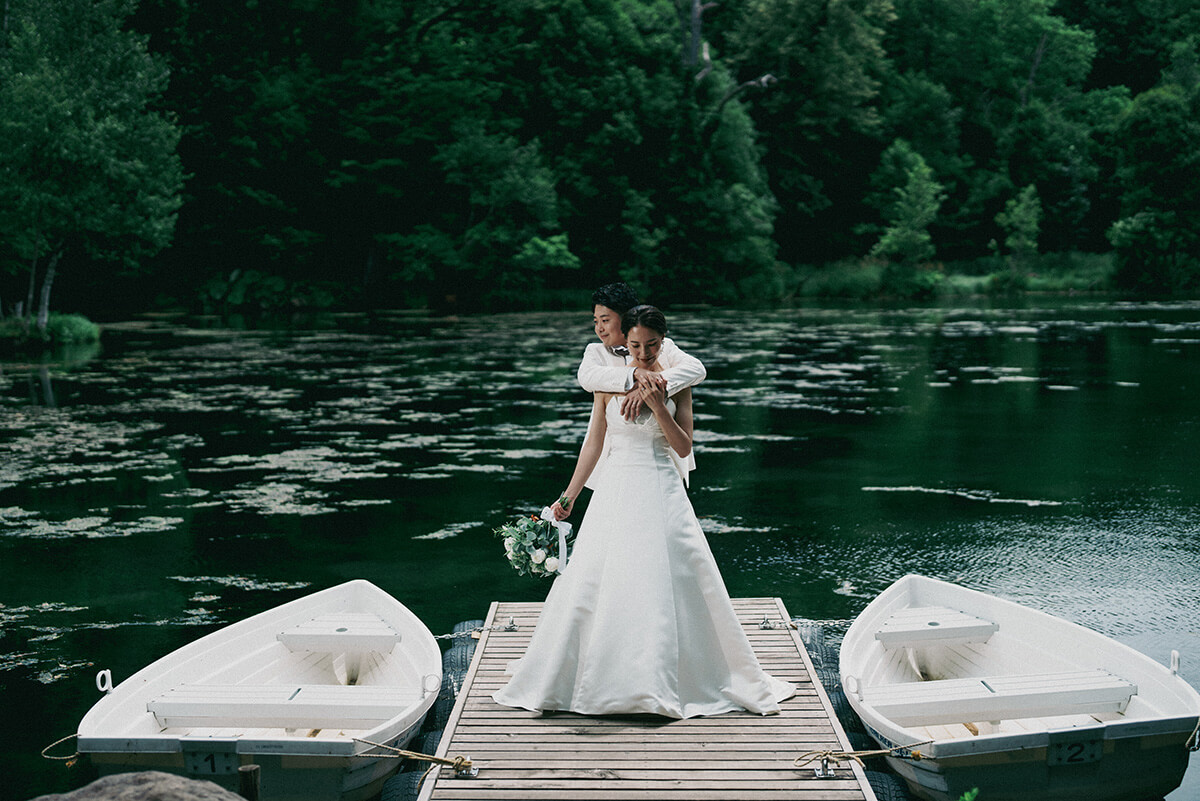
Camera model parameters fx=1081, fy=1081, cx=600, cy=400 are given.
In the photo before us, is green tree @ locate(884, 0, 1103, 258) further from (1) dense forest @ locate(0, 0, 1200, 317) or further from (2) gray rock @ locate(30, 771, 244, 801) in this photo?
(2) gray rock @ locate(30, 771, 244, 801)

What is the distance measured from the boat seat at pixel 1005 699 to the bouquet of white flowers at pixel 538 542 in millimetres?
1751

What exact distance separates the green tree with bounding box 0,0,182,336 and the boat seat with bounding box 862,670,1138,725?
29.9 meters

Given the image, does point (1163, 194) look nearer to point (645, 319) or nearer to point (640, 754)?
point (645, 319)

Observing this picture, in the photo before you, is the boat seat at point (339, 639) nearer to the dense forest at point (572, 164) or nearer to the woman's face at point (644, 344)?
the woman's face at point (644, 344)

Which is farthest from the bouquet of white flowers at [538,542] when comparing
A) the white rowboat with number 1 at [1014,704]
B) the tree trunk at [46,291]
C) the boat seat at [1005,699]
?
the tree trunk at [46,291]

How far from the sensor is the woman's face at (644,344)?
5.14 meters

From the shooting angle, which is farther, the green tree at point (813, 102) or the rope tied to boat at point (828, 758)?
the green tree at point (813, 102)

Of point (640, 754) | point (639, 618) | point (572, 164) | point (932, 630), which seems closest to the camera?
point (640, 754)

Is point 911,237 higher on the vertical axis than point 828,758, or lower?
higher

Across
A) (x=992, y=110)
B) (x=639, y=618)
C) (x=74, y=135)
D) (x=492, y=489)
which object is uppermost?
(x=992, y=110)

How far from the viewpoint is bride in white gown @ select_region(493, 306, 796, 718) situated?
16.7ft

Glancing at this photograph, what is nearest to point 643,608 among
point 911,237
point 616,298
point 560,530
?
point 560,530

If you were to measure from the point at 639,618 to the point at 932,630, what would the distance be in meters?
2.12

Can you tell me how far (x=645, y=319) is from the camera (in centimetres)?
512
